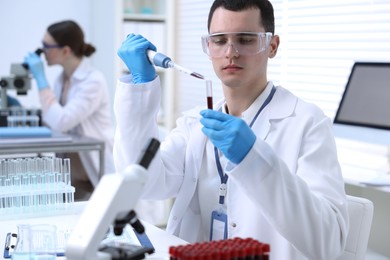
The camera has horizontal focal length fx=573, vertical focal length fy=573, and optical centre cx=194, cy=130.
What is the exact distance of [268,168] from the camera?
1.29 meters

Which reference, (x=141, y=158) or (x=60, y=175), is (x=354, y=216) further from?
(x=60, y=175)

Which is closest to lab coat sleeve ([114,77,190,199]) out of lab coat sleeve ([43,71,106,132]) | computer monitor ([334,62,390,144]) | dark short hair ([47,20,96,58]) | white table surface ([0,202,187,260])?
white table surface ([0,202,187,260])

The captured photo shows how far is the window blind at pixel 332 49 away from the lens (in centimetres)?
263

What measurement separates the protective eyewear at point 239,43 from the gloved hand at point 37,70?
2.26 meters

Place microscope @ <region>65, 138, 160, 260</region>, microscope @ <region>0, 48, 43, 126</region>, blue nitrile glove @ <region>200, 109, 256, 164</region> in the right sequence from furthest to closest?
microscope @ <region>0, 48, 43, 126</region>
blue nitrile glove @ <region>200, 109, 256, 164</region>
microscope @ <region>65, 138, 160, 260</region>

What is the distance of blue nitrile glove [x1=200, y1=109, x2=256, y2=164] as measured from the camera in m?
1.25

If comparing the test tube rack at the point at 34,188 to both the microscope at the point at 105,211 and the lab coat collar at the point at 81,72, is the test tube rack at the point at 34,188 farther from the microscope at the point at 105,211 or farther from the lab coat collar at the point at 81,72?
the lab coat collar at the point at 81,72

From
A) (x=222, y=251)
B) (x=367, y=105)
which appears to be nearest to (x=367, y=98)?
A: (x=367, y=105)

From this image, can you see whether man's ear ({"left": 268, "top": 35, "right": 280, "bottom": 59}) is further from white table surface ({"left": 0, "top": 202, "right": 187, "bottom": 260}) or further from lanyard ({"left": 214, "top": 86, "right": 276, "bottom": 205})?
white table surface ({"left": 0, "top": 202, "right": 187, "bottom": 260})

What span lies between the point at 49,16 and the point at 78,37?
3.87ft

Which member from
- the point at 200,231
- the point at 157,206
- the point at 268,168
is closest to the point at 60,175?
the point at 200,231

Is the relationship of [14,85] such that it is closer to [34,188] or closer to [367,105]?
[34,188]

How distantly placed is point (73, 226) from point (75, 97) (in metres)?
2.03

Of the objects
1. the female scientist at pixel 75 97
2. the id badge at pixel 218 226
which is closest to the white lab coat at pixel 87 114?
the female scientist at pixel 75 97
